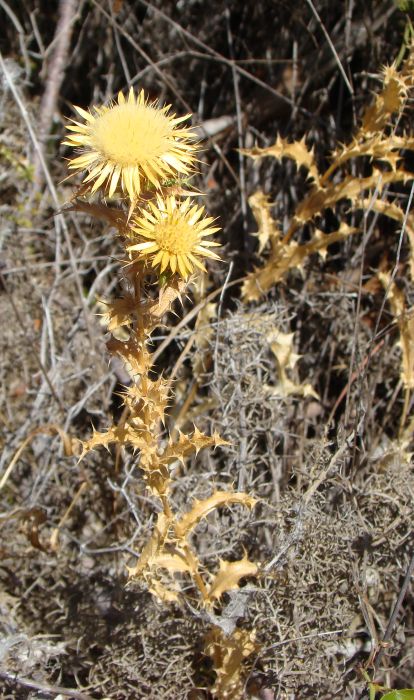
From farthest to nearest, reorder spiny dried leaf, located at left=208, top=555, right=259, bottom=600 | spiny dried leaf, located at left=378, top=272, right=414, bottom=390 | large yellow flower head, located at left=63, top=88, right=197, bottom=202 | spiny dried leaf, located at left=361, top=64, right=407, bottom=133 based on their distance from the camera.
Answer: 1. spiny dried leaf, located at left=378, top=272, right=414, bottom=390
2. spiny dried leaf, located at left=361, top=64, right=407, bottom=133
3. spiny dried leaf, located at left=208, top=555, right=259, bottom=600
4. large yellow flower head, located at left=63, top=88, right=197, bottom=202

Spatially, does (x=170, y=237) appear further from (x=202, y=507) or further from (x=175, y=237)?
(x=202, y=507)

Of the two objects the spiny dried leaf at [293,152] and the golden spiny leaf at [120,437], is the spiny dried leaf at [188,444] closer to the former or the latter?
the golden spiny leaf at [120,437]

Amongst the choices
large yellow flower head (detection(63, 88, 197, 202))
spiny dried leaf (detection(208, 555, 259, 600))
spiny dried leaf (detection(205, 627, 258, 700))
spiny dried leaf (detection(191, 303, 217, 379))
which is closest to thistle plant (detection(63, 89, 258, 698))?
large yellow flower head (detection(63, 88, 197, 202))

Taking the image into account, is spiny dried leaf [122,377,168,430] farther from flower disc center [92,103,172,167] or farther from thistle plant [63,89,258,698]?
flower disc center [92,103,172,167]

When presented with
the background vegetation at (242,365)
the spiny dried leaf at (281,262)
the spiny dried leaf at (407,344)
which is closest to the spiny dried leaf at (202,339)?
the background vegetation at (242,365)

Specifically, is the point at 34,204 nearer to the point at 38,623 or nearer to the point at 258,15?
the point at 258,15
